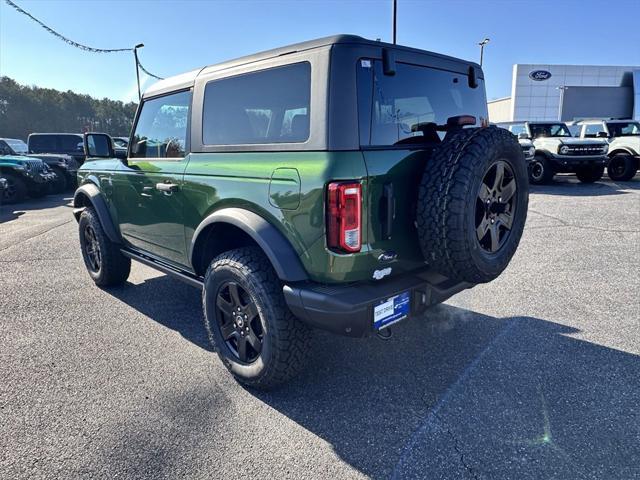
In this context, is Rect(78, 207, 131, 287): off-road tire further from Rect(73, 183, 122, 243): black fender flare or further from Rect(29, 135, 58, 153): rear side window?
Rect(29, 135, 58, 153): rear side window

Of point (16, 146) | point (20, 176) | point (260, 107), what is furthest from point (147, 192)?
point (16, 146)

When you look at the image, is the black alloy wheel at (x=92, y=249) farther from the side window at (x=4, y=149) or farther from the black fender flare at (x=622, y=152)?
the black fender flare at (x=622, y=152)

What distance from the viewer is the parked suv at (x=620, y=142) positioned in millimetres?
13469

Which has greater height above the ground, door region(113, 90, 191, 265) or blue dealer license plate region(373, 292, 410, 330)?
door region(113, 90, 191, 265)

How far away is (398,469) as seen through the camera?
2.07 m

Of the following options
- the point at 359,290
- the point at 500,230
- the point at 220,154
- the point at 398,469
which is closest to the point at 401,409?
the point at 398,469

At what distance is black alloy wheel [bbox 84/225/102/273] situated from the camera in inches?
184

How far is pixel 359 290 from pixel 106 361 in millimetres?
2081

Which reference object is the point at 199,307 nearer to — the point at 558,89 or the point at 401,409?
the point at 401,409

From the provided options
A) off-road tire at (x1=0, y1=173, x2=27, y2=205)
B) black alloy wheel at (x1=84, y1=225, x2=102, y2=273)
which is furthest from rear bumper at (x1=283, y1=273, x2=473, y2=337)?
off-road tire at (x1=0, y1=173, x2=27, y2=205)

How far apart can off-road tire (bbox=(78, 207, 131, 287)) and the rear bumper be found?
114 inches

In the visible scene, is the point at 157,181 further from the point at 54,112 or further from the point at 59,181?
the point at 54,112

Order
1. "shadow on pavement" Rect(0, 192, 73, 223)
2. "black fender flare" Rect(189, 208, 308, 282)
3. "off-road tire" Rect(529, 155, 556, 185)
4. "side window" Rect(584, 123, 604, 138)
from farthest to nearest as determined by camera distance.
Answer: "side window" Rect(584, 123, 604, 138) < "off-road tire" Rect(529, 155, 556, 185) < "shadow on pavement" Rect(0, 192, 73, 223) < "black fender flare" Rect(189, 208, 308, 282)

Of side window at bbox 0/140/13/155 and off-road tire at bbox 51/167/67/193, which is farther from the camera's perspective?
side window at bbox 0/140/13/155
